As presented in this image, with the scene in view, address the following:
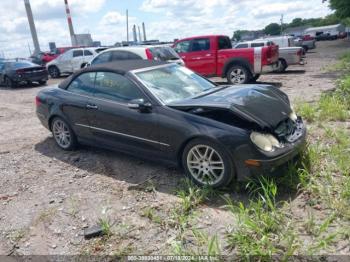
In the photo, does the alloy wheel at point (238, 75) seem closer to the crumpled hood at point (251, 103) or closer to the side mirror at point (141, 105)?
the crumpled hood at point (251, 103)

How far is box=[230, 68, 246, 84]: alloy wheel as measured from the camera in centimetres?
1112

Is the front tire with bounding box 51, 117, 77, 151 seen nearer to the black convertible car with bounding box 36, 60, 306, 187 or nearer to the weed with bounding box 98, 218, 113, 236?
the black convertible car with bounding box 36, 60, 306, 187

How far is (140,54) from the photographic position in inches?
398

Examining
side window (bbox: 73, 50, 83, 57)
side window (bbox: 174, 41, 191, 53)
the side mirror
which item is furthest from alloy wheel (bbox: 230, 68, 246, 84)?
side window (bbox: 73, 50, 83, 57)

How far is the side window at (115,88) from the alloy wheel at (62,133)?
103 cm

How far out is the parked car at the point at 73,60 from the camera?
17547 mm

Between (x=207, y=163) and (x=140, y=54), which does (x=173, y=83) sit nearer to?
(x=207, y=163)

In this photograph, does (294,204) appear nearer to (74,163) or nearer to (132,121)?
(132,121)

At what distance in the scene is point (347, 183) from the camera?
3559 mm

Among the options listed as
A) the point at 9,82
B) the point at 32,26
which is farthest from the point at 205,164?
the point at 32,26

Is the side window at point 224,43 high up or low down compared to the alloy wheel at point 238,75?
up

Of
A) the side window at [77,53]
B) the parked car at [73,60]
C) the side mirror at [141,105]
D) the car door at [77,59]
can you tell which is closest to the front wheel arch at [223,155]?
the side mirror at [141,105]

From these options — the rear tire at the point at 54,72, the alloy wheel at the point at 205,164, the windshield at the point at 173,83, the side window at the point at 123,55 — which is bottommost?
the alloy wheel at the point at 205,164

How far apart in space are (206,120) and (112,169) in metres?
1.75
